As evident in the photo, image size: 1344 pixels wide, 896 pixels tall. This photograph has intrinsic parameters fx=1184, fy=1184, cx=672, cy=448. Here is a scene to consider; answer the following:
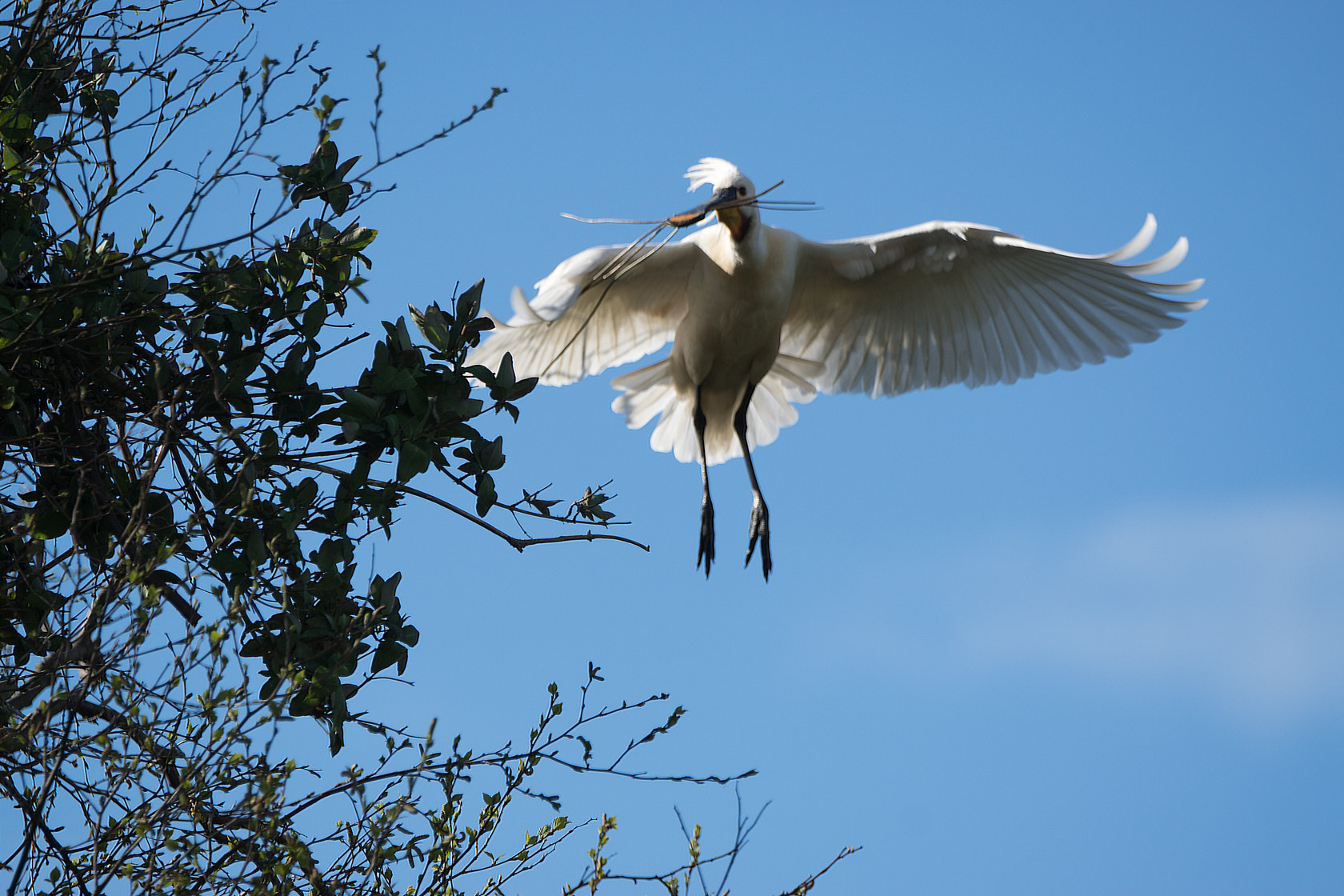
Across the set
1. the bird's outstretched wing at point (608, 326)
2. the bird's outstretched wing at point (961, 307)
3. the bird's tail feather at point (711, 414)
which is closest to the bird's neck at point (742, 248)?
the bird's outstretched wing at point (608, 326)

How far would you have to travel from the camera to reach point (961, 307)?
5.71 metres

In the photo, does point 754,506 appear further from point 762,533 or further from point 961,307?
point 961,307

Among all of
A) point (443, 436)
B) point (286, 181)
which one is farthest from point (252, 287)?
point (443, 436)

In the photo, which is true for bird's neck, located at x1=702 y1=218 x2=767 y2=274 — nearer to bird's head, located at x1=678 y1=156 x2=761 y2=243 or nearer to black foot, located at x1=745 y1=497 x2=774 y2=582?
bird's head, located at x1=678 y1=156 x2=761 y2=243

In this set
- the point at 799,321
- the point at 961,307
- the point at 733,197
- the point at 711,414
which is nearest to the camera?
the point at 733,197

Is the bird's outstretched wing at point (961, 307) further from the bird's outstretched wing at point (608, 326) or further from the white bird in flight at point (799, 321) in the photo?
the bird's outstretched wing at point (608, 326)

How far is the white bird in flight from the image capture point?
5.18 meters

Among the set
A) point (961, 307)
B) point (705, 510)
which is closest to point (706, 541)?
point (705, 510)

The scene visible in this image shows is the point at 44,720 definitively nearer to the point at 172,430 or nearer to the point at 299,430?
the point at 172,430

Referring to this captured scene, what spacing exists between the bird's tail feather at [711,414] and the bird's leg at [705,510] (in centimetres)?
7

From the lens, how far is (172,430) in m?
2.19

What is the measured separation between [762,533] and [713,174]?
1.75 metres

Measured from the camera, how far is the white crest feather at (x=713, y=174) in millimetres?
5069

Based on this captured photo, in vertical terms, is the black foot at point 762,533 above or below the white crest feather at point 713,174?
below
